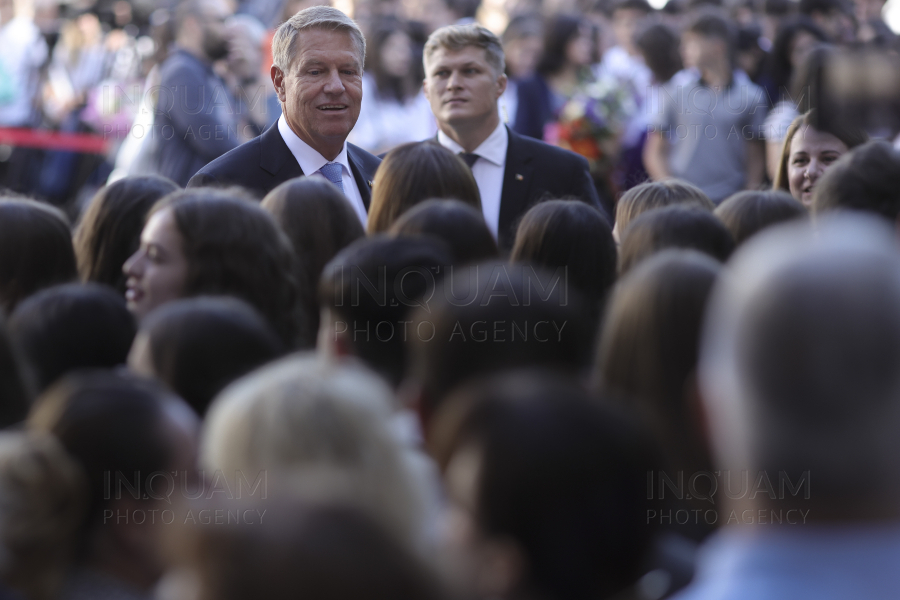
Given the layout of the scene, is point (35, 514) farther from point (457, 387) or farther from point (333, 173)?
point (333, 173)

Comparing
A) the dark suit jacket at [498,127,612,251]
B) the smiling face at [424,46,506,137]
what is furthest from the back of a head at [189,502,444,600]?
the smiling face at [424,46,506,137]

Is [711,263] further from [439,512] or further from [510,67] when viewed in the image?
[510,67]

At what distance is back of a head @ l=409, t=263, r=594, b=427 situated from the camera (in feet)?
7.39

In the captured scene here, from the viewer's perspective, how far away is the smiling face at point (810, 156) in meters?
4.97

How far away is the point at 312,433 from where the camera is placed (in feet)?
5.96

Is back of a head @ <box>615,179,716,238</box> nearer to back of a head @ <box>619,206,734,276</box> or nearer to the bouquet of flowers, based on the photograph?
back of a head @ <box>619,206,734,276</box>

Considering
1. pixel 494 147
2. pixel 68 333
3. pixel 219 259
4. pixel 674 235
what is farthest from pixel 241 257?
pixel 494 147

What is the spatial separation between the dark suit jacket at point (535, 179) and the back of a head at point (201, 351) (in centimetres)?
273

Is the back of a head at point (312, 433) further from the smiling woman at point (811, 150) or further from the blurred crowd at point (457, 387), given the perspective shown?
the smiling woman at point (811, 150)

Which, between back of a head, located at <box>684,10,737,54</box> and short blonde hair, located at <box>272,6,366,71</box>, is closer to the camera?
short blonde hair, located at <box>272,6,366,71</box>

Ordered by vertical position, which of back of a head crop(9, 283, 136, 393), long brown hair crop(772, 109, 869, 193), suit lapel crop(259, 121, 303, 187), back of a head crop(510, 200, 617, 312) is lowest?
back of a head crop(9, 283, 136, 393)

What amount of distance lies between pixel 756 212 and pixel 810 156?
1211 millimetres

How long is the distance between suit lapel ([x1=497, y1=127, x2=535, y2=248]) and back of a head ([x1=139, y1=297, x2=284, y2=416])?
8.91 feet

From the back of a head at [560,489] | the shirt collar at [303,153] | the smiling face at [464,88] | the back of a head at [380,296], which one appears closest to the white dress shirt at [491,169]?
the smiling face at [464,88]
